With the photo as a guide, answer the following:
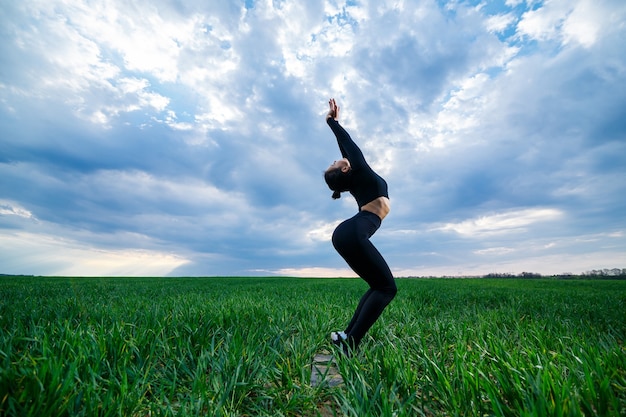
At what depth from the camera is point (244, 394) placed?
2.21 metres

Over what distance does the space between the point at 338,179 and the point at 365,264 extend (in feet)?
3.34

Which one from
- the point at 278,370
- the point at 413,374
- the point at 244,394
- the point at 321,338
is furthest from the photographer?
the point at 321,338

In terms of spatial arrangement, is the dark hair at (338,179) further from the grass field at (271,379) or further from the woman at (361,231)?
the grass field at (271,379)

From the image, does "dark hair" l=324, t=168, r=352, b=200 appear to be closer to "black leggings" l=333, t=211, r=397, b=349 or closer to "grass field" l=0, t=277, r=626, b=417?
"black leggings" l=333, t=211, r=397, b=349

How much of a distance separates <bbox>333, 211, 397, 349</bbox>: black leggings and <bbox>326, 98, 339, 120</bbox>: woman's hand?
1276mm

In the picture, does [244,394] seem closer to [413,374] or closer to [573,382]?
[413,374]

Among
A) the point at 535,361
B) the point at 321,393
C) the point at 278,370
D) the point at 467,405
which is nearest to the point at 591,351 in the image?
the point at 535,361

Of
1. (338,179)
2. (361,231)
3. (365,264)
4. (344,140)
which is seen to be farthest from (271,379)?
(344,140)

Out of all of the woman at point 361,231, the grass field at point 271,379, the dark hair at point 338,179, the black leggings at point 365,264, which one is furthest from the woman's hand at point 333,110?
the grass field at point 271,379

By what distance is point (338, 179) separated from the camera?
3529 millimetres

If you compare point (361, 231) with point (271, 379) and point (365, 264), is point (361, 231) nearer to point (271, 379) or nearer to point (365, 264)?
point (365, 264)

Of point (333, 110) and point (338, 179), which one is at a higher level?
point (333, 110)

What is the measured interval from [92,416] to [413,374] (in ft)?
6.95

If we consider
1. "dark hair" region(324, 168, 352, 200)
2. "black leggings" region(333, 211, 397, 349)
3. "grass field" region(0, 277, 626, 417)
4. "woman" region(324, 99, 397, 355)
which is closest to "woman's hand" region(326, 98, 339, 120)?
"woman" region(324, 99, 397, 355)
